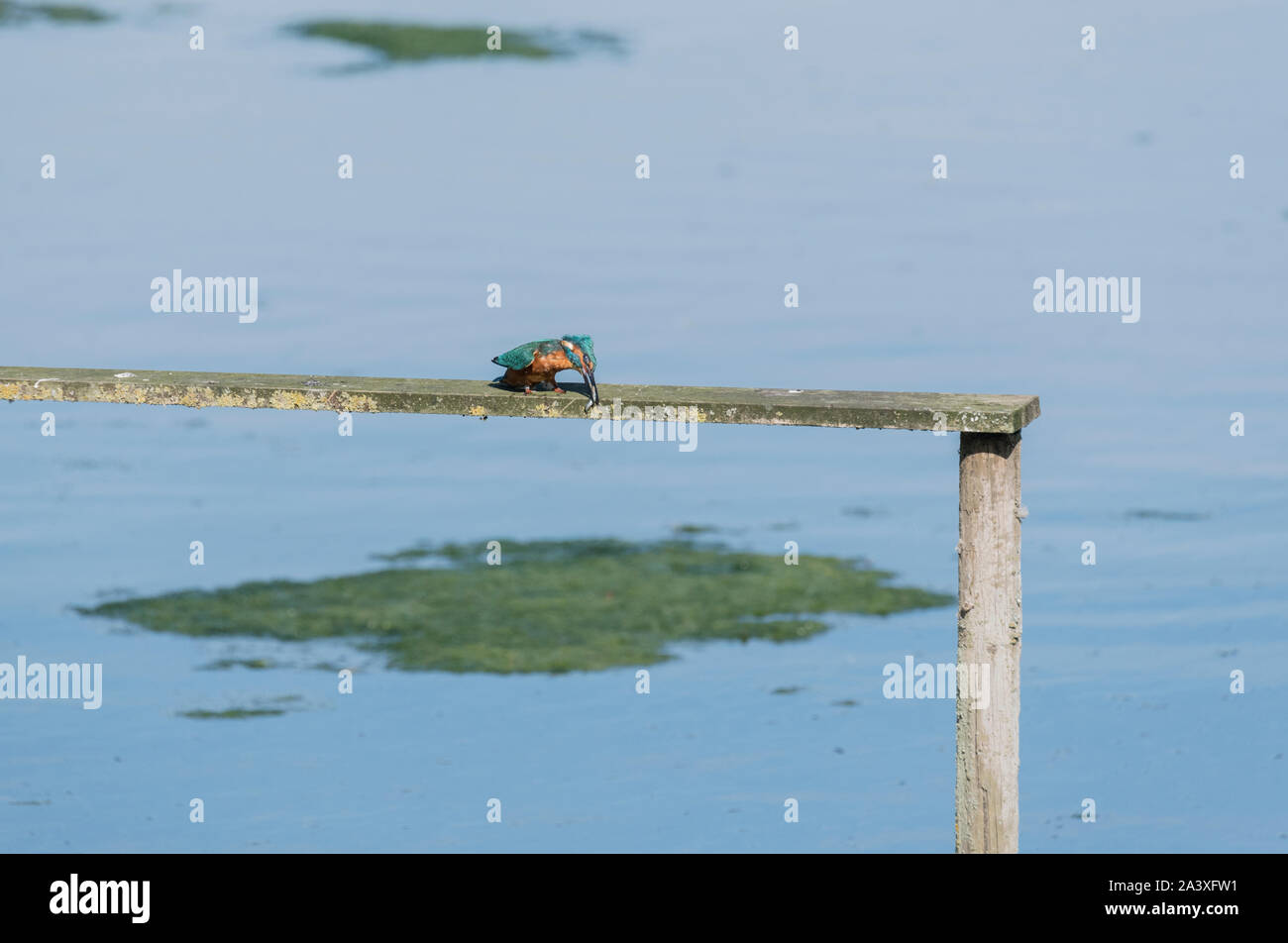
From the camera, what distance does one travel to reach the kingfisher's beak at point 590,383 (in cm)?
653

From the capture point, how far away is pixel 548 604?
13227 mm

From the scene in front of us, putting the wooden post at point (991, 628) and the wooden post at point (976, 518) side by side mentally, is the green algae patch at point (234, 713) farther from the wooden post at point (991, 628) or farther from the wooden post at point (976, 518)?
the wooden post at point (991, 628)

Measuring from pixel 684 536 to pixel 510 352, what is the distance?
8117 mm

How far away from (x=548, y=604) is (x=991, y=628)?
7321 mm

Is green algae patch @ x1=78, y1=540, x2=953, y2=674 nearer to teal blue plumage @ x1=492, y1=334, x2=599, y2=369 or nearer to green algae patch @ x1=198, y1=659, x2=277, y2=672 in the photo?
green algae patch @ x1=198, y1=659, x2=277, y2=672

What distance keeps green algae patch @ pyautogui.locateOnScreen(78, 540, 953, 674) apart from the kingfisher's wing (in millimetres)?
5456

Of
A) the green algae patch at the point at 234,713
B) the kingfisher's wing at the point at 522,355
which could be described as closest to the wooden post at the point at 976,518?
the kingfisher's wing at the point at 522,355

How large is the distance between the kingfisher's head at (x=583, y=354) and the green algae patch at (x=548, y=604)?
549 cm

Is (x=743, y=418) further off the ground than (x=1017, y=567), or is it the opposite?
(x=743, y=418)

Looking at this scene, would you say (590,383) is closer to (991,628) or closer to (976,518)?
(976,518)

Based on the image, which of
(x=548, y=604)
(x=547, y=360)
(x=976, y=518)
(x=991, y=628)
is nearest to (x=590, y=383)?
(x=547, y=360)

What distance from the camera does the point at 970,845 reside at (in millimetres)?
6367

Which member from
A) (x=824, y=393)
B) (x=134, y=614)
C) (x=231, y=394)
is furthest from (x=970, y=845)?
(x=134, y=614)
